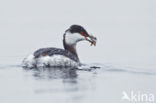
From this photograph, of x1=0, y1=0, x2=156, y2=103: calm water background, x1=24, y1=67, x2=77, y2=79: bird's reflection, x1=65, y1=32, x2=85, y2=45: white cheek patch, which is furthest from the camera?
x1=65, y1=32, x2=85, y2=45: white cheek patch

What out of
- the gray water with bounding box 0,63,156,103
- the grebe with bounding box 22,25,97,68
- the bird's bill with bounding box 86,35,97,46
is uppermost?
the bird's bill with bounding box 86,35,97,46

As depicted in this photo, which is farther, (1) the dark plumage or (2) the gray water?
(1) the dark plumage

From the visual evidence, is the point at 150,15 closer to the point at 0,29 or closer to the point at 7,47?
the point at 0,29

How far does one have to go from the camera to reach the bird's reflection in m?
17.3

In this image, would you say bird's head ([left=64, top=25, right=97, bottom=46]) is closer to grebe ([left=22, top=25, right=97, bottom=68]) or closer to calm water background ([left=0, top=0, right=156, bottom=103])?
grebe ([left=22, top=25, right=97, bottom=68])

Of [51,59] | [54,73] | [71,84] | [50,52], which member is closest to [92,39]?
[50,52]

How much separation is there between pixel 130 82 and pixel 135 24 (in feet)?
57.1

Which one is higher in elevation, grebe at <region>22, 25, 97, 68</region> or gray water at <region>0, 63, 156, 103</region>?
grebe at <region>22, 25, 97, 68</region>

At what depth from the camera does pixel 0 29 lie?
Answer: 105 ft

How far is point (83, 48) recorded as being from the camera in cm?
2631

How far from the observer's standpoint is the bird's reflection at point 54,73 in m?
17.3

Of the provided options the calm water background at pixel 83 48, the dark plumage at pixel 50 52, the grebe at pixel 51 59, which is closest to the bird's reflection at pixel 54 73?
the calm water background at pixel 83 48

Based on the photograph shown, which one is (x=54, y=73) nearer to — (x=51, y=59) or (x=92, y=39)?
(x=51, y=59)

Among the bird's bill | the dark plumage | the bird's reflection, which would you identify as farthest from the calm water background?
the bird's bill
